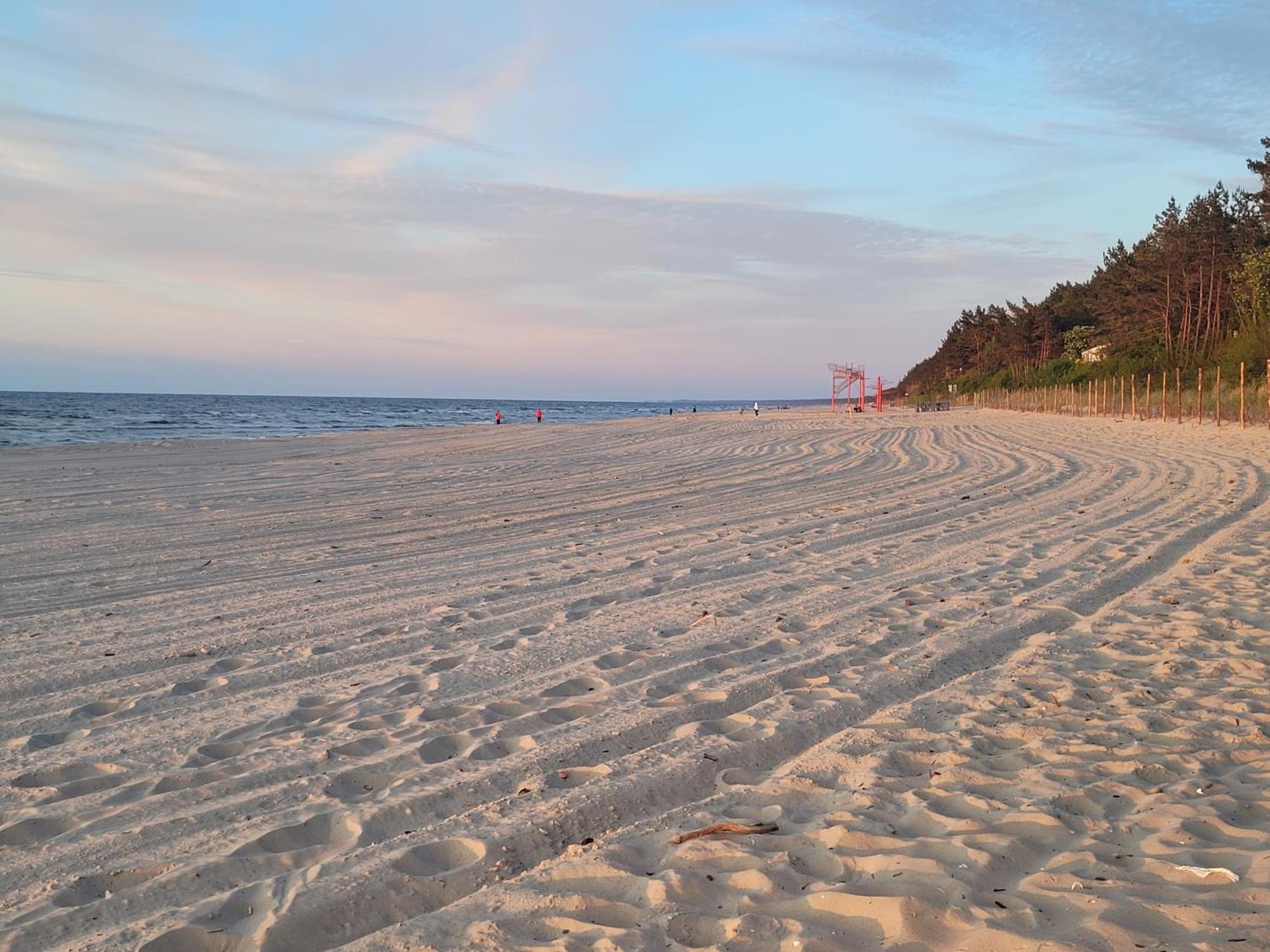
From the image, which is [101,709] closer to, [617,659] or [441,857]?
[441,857]

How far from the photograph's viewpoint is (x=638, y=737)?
3.89 meters

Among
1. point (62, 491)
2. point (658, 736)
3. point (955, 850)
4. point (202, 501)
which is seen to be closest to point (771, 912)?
point (955, 850)

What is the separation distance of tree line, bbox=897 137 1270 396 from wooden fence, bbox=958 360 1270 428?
8.18 feet

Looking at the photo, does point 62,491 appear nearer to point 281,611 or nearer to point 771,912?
point 281,611

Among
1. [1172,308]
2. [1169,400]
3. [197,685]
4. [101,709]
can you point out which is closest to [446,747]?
[197,685]

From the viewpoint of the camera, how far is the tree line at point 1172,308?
34.3 m

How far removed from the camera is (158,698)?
4.41 metres

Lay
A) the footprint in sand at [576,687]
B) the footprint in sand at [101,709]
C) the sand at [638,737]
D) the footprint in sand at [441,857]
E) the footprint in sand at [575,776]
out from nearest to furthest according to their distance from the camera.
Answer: the sand at [638,737] → the footprint in sand at [441,857] → the footprint in sand at [575,776] → the footprint in sand at [101,709] → the footprint in sand at [576,687]

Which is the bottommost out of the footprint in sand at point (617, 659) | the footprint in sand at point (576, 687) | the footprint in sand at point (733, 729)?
the footprint in sand at point (733, 729)

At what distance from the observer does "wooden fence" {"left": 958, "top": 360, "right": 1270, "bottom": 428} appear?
22.1m

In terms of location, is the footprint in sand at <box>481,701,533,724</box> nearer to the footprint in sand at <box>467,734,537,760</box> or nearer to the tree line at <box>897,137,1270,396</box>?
the footprint in sand at <box>467,734,537,760</box>

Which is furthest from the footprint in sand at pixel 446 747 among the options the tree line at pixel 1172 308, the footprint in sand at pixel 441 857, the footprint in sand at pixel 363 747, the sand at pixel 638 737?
the tree line at pixel 1172 308

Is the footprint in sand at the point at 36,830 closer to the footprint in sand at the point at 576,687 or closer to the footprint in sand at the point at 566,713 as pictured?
the footprint in sand at the point at 566,713

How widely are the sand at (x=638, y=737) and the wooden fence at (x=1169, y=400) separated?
15848 millimetres
